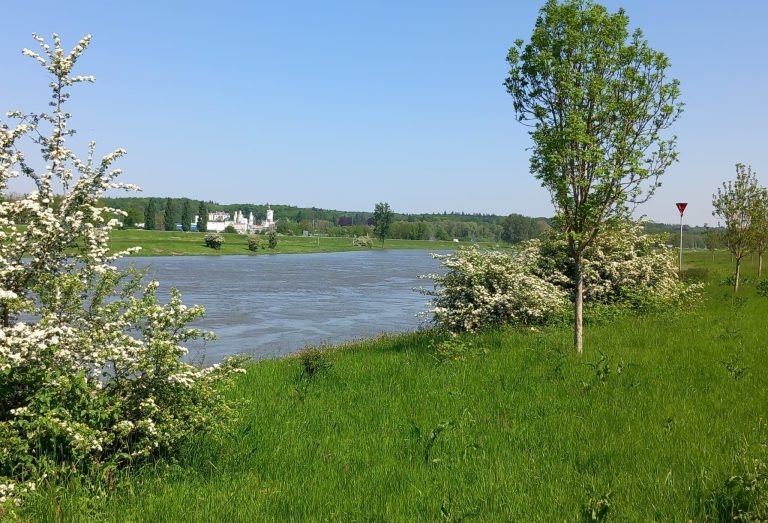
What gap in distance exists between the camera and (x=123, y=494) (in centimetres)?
567

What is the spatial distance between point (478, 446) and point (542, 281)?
39.3 feet

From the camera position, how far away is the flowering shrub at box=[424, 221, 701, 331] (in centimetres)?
1734

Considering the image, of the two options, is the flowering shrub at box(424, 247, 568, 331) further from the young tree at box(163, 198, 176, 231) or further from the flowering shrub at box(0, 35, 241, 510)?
the young tree at box(163, 198, 176, 231)

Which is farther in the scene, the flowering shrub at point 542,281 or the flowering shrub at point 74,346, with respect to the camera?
the flowering shrub at point 542,281

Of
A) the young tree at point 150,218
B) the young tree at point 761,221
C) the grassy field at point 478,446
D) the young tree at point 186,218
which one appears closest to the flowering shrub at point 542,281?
the grassy field at point 478,446

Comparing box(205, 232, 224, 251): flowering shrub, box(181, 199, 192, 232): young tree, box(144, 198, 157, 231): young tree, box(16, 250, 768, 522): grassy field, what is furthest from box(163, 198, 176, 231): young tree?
box(16, 250, 768, 522): grassy field

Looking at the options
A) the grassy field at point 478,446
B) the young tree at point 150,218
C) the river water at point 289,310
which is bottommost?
the river water at point 289,310

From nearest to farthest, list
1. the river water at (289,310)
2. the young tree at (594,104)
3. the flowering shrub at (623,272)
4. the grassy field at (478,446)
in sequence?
the grassy field at (478,446) → the young tree at (594,104) → the flowering shrub at (623,272) → the river water at (289,310)

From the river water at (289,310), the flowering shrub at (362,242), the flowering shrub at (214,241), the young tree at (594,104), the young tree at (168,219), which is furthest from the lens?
the flowering shrub at (362,242)

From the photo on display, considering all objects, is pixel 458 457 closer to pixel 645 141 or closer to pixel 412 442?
pixel 412 442

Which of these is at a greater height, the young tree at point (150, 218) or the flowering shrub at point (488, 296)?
the young tree at point (150, 218)

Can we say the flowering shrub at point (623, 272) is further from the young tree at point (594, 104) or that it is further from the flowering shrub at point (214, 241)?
the flowering shrub at point (214, 241)

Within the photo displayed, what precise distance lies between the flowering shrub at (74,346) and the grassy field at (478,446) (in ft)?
1.64

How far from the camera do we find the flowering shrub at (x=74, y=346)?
5.51 m
